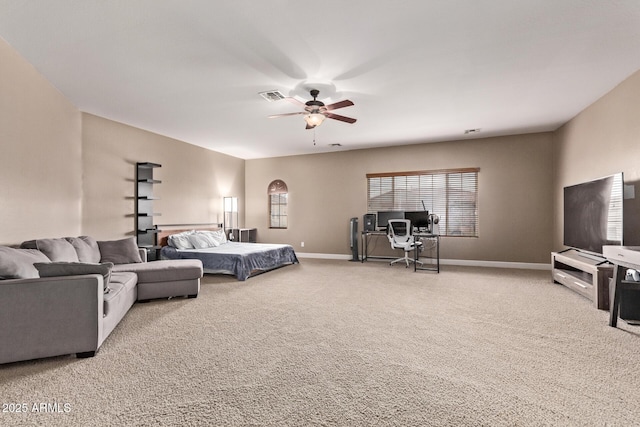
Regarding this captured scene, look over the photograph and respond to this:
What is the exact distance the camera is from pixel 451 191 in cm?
674

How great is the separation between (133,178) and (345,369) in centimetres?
518

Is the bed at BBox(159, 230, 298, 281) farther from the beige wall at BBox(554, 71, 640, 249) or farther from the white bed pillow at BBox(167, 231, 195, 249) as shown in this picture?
the beige wall at BBox(554, 71, 640, 249)

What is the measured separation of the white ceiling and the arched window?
3.37 meters

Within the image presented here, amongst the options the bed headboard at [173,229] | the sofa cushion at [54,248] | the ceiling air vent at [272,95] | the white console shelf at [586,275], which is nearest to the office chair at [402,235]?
the white console shelf at [586,275]

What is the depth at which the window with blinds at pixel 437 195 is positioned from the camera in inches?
260

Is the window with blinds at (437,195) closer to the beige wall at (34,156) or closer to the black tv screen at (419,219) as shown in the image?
the black tv screen at (419,219)

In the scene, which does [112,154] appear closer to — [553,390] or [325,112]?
[325,112]

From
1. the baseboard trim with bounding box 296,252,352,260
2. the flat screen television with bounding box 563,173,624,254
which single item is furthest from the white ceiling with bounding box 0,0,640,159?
the baseboard trim with bounding box 296,252,352,260

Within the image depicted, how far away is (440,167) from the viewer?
22.2 ft

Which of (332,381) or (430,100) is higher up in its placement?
(430,100)

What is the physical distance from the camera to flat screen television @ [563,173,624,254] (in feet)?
11.4

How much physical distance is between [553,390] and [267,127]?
16.8 feet

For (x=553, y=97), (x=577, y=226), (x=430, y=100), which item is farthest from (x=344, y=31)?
(x=577, y=226)

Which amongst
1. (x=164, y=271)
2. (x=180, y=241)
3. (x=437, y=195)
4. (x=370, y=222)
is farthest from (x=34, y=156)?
(x=437, y=195)
